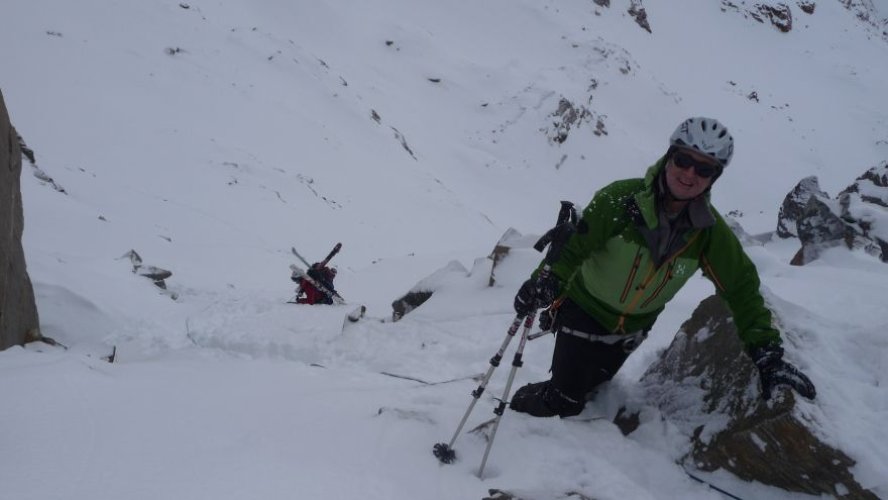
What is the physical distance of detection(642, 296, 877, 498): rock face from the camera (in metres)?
3.20

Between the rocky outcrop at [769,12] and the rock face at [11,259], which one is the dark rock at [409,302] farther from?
the rocky outcrop at [769,12]

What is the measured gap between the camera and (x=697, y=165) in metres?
3.23

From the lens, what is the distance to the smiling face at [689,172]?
3.22m

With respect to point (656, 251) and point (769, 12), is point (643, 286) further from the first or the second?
point (769, 12)

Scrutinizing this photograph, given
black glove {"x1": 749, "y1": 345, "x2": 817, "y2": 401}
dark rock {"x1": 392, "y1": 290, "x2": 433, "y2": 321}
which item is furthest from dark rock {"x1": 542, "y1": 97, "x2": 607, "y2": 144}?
black glove {"x1": 749, "y1": 345, "x2": 817, "y2": 401}

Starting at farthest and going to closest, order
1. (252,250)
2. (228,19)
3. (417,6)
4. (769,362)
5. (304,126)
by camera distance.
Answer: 1. (417,6)
2. (228,19)
3. (304,126)
4. (252,250)
5. (769,362)

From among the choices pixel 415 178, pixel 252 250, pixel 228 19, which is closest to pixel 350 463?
pixel 252 250

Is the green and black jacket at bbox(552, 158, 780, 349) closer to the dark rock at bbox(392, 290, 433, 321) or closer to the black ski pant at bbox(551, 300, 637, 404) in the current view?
the black ski pant at bbox(551, 300, 637, 404)

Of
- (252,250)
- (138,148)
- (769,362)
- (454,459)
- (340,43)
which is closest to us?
(769,362)

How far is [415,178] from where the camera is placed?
20.5 meters

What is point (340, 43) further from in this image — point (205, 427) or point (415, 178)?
point (205, 427)

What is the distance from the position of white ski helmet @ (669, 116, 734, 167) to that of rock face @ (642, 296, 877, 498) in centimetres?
143

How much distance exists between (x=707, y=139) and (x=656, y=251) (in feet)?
2.28

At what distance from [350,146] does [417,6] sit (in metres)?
14.2
